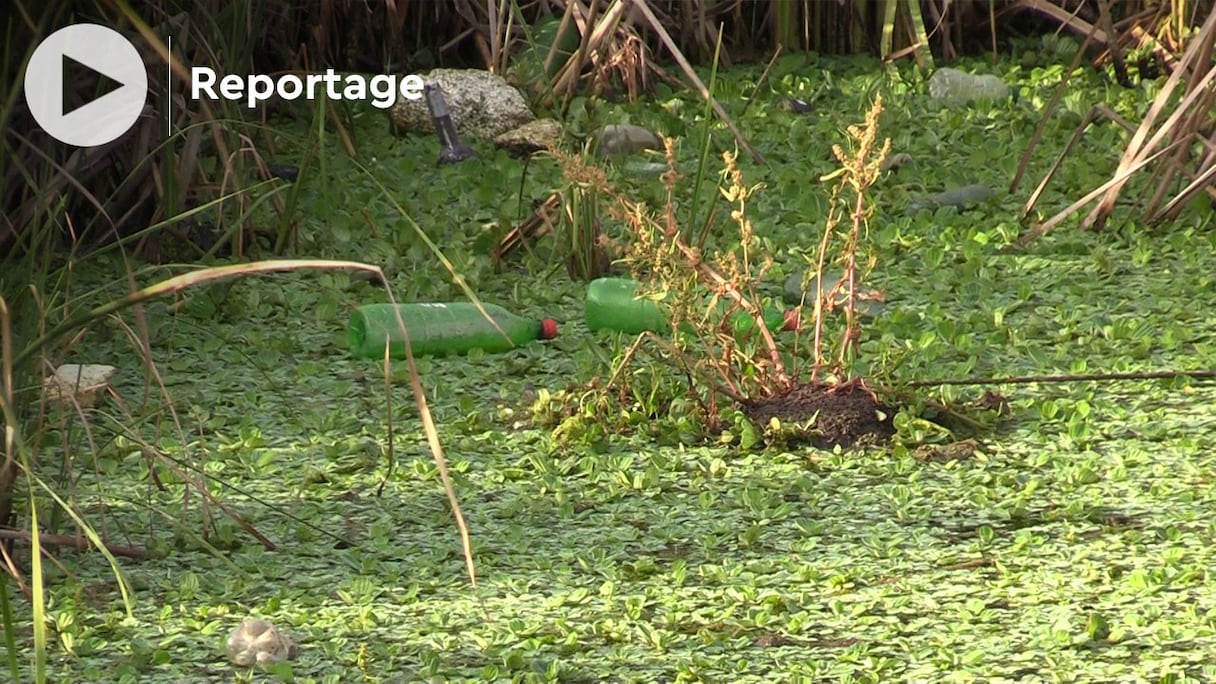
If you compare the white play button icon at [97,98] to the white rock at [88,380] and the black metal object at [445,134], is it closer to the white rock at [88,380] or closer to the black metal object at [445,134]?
the white rock at [88,380]

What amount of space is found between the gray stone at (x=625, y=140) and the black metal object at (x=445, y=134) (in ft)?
0.94

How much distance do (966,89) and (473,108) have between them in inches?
45.1

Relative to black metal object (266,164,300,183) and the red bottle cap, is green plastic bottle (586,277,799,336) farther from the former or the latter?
black metal object (266,164,300,183)

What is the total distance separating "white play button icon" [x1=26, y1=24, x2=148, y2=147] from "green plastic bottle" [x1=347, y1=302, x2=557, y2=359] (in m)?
0.49

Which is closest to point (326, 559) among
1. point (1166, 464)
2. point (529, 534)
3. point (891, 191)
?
point (529, 534)

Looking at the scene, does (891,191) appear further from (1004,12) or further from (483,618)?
(483,618)

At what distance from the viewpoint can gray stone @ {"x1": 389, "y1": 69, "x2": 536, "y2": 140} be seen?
4.26 m

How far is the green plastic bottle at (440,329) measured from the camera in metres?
3.00

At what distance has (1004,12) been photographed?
492 centimetres

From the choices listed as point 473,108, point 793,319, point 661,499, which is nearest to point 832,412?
point 793,319

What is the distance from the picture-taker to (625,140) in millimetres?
4141

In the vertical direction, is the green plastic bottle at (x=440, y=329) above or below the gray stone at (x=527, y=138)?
below

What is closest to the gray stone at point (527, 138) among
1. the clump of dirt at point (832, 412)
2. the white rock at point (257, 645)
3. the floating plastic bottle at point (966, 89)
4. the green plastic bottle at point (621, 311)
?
the floating plastic bottle at point (966, 89)

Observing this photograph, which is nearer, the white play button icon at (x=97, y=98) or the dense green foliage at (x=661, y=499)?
the dense green foliage at (x=661, y=499)
